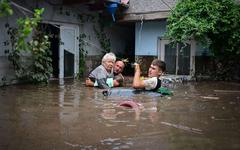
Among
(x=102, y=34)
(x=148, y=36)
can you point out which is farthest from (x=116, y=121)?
(x=102, y=34)

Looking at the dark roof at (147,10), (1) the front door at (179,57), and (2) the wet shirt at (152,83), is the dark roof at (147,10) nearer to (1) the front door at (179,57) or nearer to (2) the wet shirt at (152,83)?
(1) the front door at (179,57)

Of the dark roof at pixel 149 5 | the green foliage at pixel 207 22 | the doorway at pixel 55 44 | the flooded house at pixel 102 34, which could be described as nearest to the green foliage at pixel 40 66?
the flooded house at pixel 102 34

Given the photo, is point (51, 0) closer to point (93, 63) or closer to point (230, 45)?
point (93, 63)

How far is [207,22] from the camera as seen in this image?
40.6ft

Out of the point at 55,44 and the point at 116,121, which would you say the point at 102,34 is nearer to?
the point at 55,44

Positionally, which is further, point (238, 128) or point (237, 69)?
point (237, 69)

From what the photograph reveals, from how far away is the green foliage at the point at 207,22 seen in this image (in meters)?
12.3

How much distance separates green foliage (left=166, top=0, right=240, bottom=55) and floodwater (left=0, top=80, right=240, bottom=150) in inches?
140

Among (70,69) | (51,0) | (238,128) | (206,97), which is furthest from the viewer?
(70,69)

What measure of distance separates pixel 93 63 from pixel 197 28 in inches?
209

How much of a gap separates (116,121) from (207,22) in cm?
747

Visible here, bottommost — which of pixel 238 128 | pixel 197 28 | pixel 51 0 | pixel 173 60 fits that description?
pixel 238 128

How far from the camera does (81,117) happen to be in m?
6.20

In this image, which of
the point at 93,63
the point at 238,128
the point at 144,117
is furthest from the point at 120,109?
the point at 93,63
